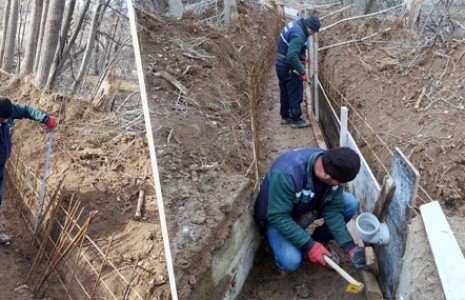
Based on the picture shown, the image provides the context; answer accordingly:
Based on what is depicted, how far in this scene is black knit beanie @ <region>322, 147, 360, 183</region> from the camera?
9.37 ft

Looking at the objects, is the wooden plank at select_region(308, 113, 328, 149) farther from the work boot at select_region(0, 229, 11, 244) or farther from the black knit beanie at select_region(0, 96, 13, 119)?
the work boot at select_region(0, 229, 11, 244)

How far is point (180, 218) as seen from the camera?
10.1 ft

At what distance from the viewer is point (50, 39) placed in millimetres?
6586

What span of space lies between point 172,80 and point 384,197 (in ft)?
9.88

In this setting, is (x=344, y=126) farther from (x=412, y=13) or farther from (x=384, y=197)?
(x=412, y=13)

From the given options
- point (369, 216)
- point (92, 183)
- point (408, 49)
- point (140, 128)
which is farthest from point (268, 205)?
point (408, 49)

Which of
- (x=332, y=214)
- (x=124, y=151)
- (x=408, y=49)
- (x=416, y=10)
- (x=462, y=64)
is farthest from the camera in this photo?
(x=416, y=10)

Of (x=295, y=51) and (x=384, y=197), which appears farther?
(x=295, y=51)

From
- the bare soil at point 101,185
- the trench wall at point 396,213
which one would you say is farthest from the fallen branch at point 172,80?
the trench wall at point 396,213

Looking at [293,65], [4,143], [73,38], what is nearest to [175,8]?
→ [73,38]

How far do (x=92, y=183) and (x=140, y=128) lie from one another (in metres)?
0.95

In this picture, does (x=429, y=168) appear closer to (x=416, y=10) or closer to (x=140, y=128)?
(x=140, y=128)

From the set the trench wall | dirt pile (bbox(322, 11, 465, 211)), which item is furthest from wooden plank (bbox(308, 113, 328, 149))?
the trench wall

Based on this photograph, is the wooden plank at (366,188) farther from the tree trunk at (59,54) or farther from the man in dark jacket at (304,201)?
the tree trunk at (59,54)
